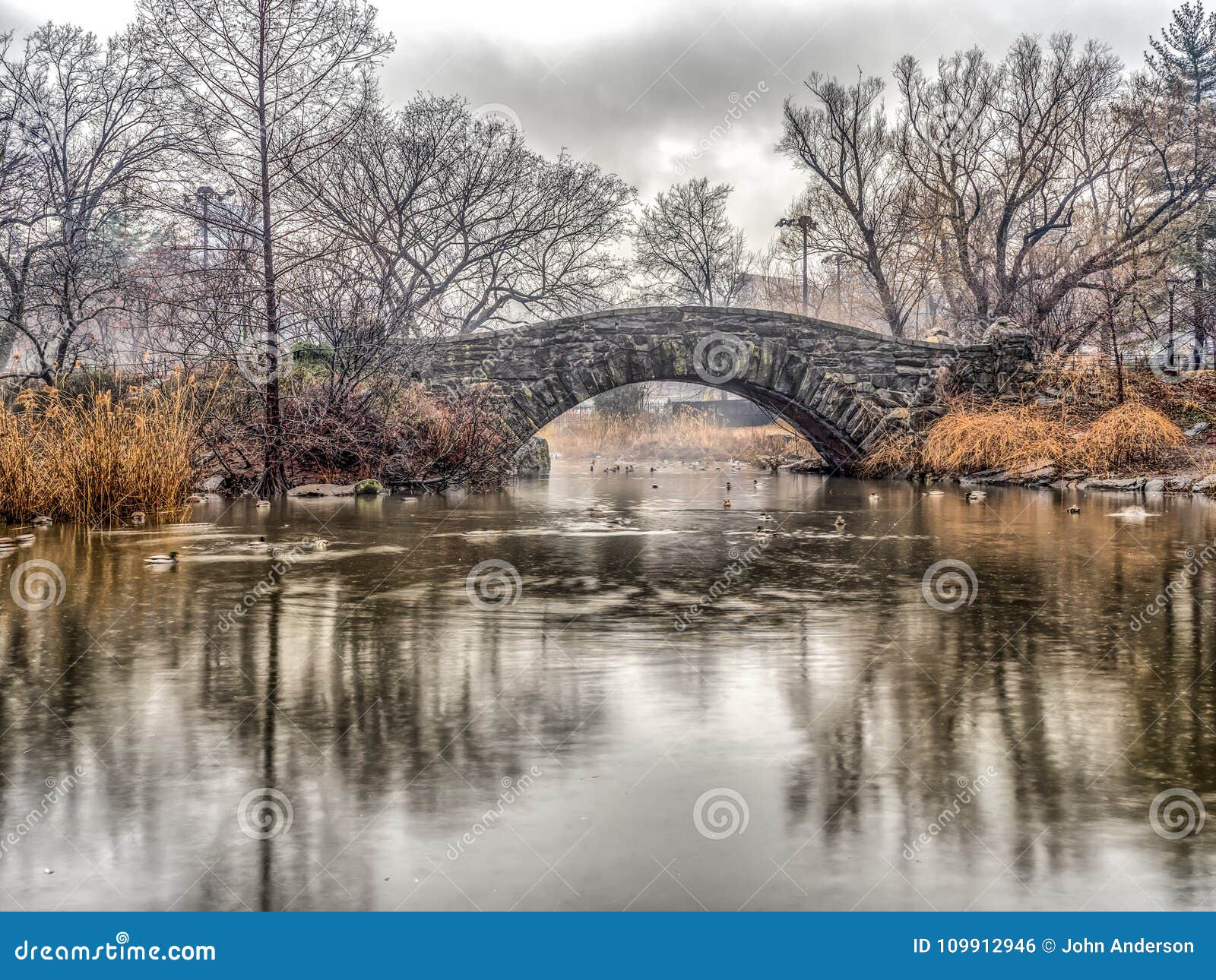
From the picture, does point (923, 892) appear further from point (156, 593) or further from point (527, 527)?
point (527, 527)

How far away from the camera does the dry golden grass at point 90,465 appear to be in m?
9.97

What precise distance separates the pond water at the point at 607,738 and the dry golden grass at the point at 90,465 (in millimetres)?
3748

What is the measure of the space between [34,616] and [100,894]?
3594mm

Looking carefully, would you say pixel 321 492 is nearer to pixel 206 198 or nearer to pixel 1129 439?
pixel 206 198

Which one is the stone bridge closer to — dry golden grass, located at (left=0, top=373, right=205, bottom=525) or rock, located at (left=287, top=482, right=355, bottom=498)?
rock, located at (left=287, top=482, right=355, bottom=498)

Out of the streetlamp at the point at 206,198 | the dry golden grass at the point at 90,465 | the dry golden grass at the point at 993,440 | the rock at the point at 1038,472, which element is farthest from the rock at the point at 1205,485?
the streetlamp at the point at 206,198

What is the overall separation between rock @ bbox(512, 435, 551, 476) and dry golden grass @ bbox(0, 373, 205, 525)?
1056 centimetres

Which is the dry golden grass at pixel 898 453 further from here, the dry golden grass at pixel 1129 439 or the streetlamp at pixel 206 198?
the streetlamp at pixel 206 198

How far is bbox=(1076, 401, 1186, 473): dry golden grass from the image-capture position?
15.9m

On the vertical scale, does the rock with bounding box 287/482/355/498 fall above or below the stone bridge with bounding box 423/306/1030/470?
below

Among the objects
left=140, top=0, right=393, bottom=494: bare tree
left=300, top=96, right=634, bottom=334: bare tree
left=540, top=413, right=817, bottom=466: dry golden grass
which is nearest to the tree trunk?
left=140, top=0, right=393, bottom=494: bare tree

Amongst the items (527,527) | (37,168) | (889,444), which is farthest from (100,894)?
(37,168)

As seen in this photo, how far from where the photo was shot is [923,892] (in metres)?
2.09

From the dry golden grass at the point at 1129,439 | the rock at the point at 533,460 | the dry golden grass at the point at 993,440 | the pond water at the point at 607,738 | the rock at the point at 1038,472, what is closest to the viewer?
the pond water at the point at 607,738
